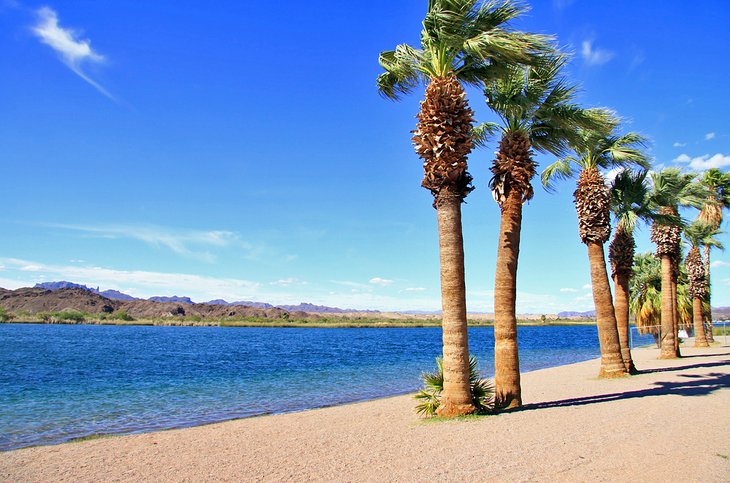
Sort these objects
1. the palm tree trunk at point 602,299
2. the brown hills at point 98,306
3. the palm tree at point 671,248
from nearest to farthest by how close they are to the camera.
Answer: the palm tree trunk at point 602,299 → the palm tree at point 671,248 → the brown hills at point 98,306

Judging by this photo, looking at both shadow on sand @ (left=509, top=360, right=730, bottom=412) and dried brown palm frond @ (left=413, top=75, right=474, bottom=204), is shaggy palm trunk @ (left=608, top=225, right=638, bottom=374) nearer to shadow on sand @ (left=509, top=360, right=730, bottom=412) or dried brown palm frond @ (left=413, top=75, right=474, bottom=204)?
shadow on sand @ (left=509, top=360, right=730, bottom=412)

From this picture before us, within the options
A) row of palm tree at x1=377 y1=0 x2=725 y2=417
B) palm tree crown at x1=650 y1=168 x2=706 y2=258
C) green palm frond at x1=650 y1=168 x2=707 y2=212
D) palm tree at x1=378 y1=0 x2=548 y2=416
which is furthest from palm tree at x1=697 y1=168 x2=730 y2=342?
palm tree at x1=378 y1=0 x2=548 y2=416

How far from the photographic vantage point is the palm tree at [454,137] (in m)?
9.93

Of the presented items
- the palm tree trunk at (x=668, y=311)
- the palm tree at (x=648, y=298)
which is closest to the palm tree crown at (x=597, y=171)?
the palm tree trunk at (x=668, y=311)

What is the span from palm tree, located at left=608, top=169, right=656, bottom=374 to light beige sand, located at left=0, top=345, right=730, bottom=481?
629 cm

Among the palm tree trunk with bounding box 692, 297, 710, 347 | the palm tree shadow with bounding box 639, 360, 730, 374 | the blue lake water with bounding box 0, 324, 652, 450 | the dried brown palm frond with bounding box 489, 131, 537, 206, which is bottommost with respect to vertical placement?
the blue lake water with bounding box 0, 324, 652, 450

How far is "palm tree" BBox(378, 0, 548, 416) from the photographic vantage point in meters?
9.93

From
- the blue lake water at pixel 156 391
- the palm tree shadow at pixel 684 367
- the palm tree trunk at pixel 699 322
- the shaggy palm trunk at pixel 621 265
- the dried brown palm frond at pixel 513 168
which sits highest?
the dried brown palm frond at pixel 513 168

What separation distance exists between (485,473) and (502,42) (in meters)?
7.92

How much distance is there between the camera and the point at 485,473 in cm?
640

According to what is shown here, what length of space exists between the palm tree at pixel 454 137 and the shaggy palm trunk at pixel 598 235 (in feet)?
23.4

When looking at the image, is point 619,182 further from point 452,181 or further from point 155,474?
point 155,474

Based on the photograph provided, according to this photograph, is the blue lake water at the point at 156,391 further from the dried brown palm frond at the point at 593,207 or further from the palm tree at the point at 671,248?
the dried brown palm frond at the point at 593,207

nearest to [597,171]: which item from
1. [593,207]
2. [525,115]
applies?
[593,207]
